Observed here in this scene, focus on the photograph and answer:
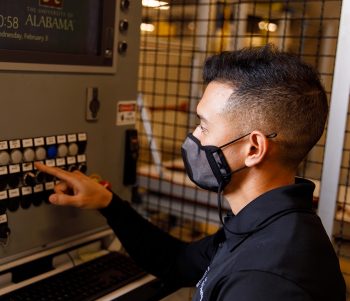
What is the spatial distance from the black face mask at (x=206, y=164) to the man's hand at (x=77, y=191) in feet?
1.14

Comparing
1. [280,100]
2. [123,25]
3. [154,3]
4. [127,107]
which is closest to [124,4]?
[123,25]

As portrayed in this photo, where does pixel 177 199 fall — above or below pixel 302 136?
below

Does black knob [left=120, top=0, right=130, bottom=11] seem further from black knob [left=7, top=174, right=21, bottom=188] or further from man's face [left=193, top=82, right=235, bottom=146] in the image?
black knob [left=7, top=174, right=21, bottom=188]

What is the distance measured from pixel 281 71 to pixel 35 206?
80 cm

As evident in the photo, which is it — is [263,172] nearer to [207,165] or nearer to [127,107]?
[207,165]

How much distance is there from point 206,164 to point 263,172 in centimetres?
15

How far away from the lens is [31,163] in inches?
52.9

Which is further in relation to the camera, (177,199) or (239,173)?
(177,199)

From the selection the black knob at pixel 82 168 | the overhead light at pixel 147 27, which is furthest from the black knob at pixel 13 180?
the overhead light at pixel 147 27

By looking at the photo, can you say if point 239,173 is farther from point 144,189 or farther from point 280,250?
point 144,189

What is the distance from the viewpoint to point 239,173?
1130mm

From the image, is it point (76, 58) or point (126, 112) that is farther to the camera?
point (126, 112)

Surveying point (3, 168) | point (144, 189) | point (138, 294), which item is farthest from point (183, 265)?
point (144, 189)

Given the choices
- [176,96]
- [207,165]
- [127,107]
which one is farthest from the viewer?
[176,96]
